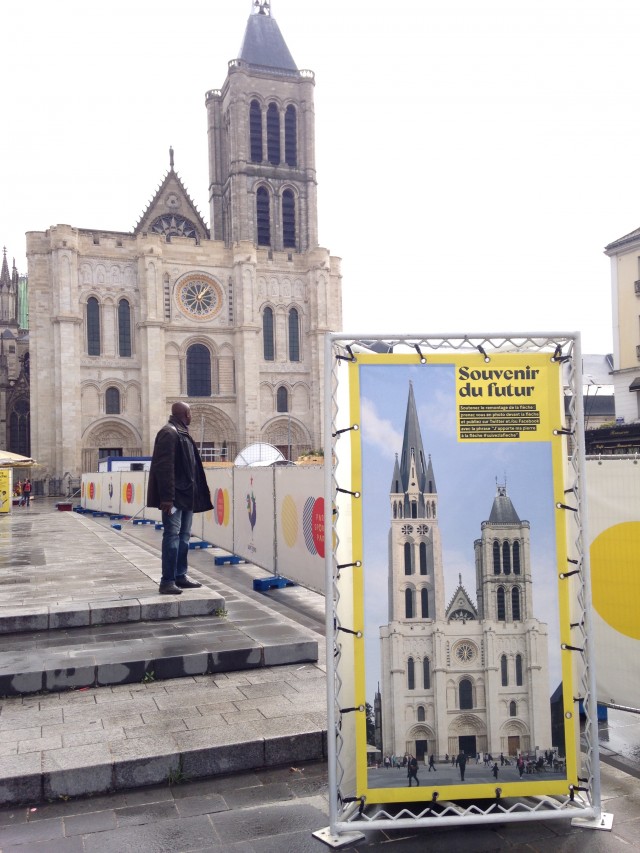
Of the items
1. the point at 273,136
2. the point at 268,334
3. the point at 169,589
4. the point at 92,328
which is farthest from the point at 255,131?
the point at 169,589

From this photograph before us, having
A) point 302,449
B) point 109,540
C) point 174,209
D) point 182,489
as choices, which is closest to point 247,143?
point 174,209

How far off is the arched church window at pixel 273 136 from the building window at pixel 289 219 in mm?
2732

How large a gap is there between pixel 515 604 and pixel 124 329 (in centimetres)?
4623

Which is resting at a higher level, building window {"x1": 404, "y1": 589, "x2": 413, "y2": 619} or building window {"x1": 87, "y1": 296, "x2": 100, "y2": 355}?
building window {"x1": 87, "y1": 296, "x2": 100, "y2": 355}

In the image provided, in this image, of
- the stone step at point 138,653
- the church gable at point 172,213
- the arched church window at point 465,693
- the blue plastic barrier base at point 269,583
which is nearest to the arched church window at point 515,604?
the arched church window at point 465,693

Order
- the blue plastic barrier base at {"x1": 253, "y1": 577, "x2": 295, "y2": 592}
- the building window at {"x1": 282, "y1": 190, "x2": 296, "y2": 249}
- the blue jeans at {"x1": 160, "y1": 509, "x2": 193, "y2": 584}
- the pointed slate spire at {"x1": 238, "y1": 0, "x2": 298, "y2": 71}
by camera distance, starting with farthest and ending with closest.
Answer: the pointed slate spire at {"x1": 238, "y1": 0, "x2": 298, "y2": 71} < the building window at {"x1": 282, "y1": 190, "x2": 296, "y2": 249} < the blue plastic barrier base at {"x1": 253, "y1": 577, "x2": 295, "y2": 592} < the blue jeans at {"x1": 160, "y1": 509, "x2": 193, "y2": 584}

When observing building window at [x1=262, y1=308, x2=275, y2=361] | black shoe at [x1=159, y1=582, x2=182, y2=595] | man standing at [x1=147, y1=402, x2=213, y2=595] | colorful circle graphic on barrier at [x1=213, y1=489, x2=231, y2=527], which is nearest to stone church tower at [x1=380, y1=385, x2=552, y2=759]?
man standing at [x1=147, y1=402, x2=213, y2=595]

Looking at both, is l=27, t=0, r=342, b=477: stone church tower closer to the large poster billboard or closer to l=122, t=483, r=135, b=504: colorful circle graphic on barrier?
l=122, t=483, r=135, b=504: colorful circle graphic on barrier

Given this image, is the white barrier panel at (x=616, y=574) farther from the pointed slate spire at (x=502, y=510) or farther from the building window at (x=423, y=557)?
the building window at (x=423, y=557)

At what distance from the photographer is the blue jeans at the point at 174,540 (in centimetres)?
693

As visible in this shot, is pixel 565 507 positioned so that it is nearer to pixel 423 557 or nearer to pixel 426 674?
pixel 423 557

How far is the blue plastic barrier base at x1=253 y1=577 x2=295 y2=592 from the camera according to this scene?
9.79m

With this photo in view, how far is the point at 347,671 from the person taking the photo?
3201mm

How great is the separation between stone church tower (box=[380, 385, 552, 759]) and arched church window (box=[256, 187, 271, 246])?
176 ft
